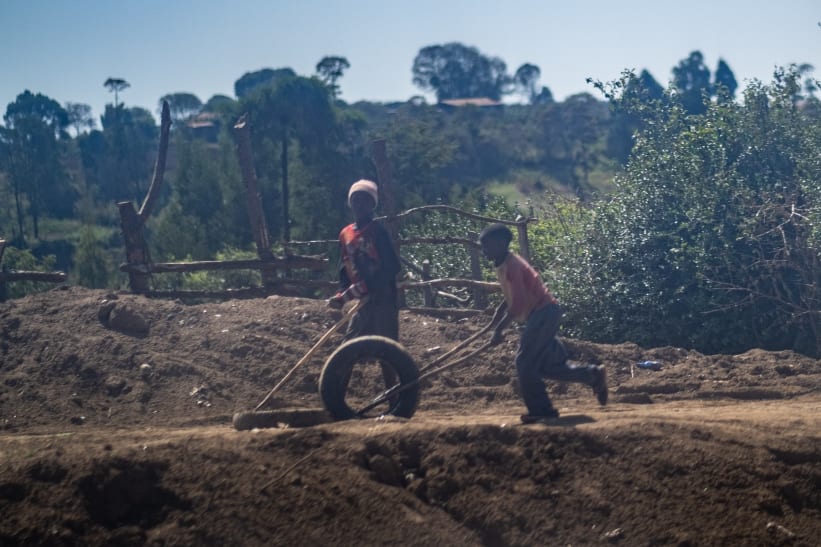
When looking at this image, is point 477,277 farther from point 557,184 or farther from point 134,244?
point 557,184

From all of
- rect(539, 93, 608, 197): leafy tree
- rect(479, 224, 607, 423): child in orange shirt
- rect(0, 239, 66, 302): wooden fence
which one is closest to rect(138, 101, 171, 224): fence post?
rect(0, 239, 66, 302): wooden fence

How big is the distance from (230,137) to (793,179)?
24.6 meters

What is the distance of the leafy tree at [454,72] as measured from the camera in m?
70.8

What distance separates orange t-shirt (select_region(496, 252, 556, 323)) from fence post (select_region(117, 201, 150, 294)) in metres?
Result: 6.94

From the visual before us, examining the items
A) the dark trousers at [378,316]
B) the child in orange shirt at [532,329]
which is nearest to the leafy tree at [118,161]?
the dark trousers at [378,316]

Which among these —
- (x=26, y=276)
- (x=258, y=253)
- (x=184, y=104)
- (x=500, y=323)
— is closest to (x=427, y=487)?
(x=500, y=323)

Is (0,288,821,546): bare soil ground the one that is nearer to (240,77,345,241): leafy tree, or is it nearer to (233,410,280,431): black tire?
(233,410,280,431): black tire

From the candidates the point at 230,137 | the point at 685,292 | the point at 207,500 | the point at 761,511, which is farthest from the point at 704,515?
the point at 230,137

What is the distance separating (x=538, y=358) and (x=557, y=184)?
1363 inches

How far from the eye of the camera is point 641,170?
13.0m

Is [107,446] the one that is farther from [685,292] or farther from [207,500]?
[685,292]

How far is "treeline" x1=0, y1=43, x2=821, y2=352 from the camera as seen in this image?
450 inches

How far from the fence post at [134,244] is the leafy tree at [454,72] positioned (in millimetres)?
59977

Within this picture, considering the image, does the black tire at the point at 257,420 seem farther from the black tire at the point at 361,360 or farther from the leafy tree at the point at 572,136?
the leafy tree at the point at 572,136
